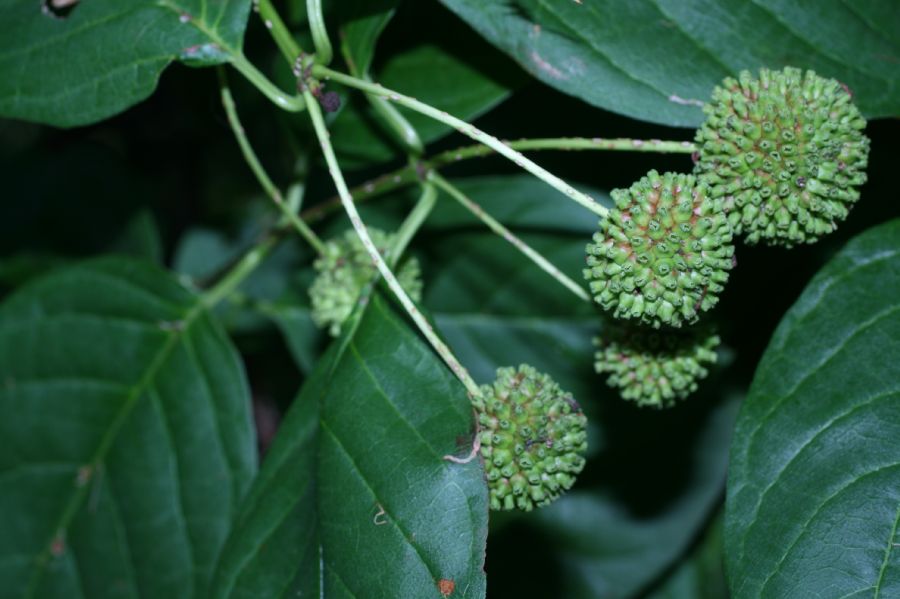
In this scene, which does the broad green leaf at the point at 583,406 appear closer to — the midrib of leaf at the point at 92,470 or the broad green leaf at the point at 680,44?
the broad green leaf at the point at 680,44

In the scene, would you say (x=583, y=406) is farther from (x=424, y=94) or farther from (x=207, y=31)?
(x=207, y=31)

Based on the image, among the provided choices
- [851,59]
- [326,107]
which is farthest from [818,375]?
[326,107]

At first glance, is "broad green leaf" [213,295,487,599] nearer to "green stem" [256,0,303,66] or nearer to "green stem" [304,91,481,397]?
"green stem" [304,91,481,397]

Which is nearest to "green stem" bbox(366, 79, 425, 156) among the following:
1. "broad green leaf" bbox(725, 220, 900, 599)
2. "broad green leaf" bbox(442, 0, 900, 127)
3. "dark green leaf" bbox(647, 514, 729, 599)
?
"broad green leaf" bbox(442, 0, 900, 127)

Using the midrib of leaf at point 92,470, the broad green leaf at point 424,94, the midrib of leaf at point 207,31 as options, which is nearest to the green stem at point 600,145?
the broad green leaf at point 424,94

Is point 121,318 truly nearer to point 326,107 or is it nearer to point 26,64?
point 26,64
